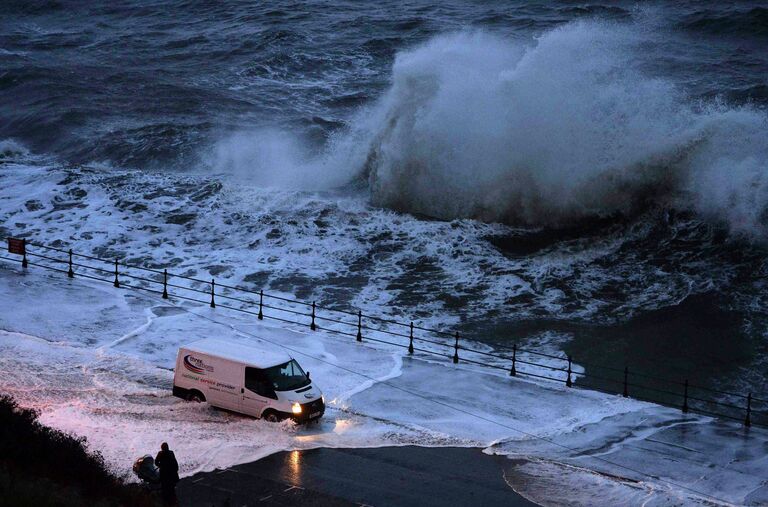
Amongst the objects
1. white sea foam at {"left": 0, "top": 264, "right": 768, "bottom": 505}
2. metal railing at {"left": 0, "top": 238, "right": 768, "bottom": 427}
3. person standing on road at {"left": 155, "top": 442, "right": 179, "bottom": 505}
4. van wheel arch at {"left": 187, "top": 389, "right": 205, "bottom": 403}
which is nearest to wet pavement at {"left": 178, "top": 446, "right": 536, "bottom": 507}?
white sea foam at {"left": 0, "top": 264, "right": 768, "bottom": 505}

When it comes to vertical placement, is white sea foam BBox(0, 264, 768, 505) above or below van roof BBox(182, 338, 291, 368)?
below

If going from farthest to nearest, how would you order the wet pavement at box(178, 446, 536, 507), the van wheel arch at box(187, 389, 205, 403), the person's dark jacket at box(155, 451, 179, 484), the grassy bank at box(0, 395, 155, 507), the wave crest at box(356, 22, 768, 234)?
the wave crest at box(356, 22, 768, 234), the van wheel arch at box(187, 389, 205, 403), the wet pavement at box(178, 446, 536, 507), the person's dark jacket at box(155, 451, 179, 484), the grassy bank at box(0, 395, 155, 507)

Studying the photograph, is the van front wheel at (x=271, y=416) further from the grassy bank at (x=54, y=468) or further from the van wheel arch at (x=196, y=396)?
the grassy bank at (x=54, y=468)

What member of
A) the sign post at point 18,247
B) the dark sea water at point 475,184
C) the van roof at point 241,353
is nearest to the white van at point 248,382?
the van roof at point 241,353

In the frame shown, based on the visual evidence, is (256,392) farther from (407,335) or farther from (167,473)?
(407,335)

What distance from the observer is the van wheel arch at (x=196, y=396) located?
18.4 meters

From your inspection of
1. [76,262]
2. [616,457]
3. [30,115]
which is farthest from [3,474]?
[30,115]

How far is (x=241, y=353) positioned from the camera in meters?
18.5

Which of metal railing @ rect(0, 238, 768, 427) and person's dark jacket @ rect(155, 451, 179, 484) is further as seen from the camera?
metal railing @ rect(0, 238, 768, 427)

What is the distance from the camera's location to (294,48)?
178 feet

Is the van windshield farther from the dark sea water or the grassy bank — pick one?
the dark sea water

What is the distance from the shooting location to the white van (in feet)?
57.9

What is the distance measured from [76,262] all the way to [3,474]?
58.9 feet

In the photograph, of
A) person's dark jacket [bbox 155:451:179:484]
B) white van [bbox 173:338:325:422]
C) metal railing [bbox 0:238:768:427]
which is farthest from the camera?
metal railing [bbox 0:238:768:427]
